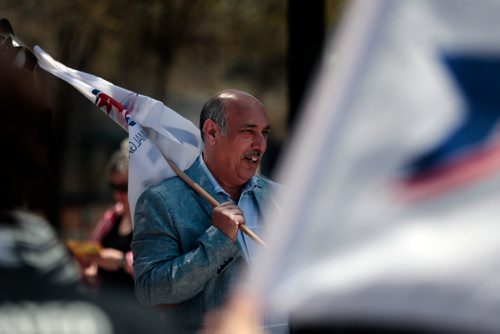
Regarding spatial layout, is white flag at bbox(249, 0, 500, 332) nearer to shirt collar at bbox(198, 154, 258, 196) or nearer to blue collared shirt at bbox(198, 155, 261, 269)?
blue collared shirt at bbox(198, 155, 261, 269)

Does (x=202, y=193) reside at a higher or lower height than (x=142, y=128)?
lower

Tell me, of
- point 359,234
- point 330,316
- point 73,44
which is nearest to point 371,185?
point 359,234

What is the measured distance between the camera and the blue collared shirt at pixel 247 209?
12.4ft

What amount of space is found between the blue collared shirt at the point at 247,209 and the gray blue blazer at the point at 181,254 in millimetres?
50

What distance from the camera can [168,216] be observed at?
3723mm

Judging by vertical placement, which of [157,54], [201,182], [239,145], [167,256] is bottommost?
[167,256]

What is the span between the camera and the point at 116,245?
19.9 ft

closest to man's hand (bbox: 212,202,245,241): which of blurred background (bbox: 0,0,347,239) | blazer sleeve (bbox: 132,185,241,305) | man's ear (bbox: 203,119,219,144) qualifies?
blazer sleeve (bbox: 132,185,241,305)

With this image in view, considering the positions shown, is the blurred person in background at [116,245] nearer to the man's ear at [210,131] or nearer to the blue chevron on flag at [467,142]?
the man's ear at [210,131]

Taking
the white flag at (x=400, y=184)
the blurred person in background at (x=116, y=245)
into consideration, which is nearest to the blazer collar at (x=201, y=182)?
the blurred person in background at (x=116, y=245)

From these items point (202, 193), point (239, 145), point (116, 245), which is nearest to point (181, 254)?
point (202, 193)

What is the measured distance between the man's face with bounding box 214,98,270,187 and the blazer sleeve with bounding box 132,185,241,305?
292 millimetres

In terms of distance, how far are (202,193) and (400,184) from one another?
2.47 metres

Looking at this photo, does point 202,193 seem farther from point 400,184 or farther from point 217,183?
point 400,184
